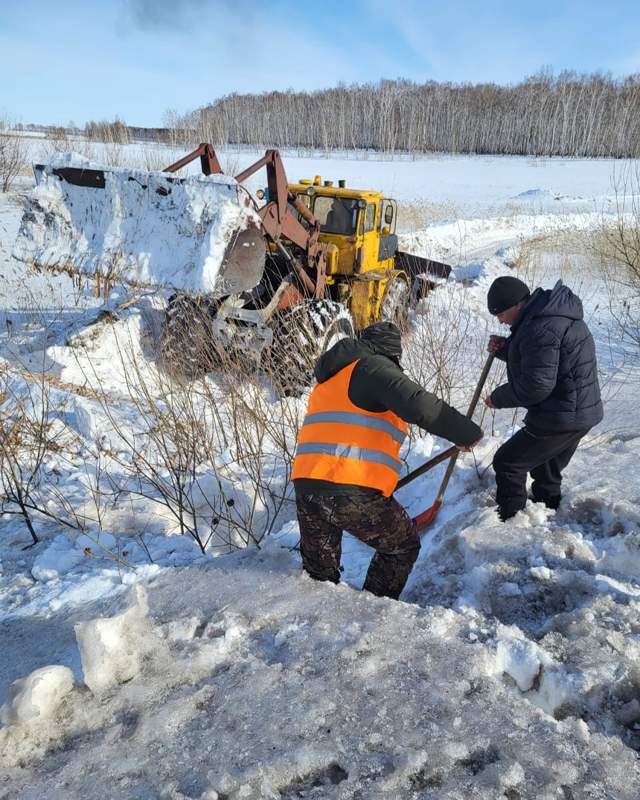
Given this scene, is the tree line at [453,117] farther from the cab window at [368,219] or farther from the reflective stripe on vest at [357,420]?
the reflective stripe on vest at [357,420]

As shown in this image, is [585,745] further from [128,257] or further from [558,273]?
[558,273]

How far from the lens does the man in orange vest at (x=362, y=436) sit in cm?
236

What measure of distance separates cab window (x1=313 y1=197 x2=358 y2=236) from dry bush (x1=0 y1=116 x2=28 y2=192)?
14739mm

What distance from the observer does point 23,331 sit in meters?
7.53

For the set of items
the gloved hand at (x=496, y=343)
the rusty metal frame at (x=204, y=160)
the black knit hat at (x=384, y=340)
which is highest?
the rusty metal frame at (x=204, y=160)

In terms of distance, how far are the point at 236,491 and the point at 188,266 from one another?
280 centimetres

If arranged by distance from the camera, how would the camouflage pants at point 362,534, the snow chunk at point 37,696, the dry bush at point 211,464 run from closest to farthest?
the snow chunk at point 37,696 < the camouflage pants at point 362,534 < the dry bush at point 211,464

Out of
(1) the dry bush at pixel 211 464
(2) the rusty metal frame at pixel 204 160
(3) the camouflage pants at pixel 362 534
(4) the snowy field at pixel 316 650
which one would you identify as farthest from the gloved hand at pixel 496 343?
(2) the rusty metal frame at pixel 204 160

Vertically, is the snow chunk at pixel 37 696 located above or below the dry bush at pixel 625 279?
below

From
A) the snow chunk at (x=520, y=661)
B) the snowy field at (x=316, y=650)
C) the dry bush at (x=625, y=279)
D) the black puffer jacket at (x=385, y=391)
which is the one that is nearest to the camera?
the snowy field at (x=316, y=650)

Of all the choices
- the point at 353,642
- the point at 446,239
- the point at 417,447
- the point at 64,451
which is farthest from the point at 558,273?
the point at 353,642

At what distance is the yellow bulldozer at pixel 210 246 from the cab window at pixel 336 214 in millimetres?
16

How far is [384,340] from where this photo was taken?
99.5 inches

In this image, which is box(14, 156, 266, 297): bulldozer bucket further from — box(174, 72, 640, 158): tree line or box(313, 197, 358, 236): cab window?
box(174, 72, 640, 158): tree line
